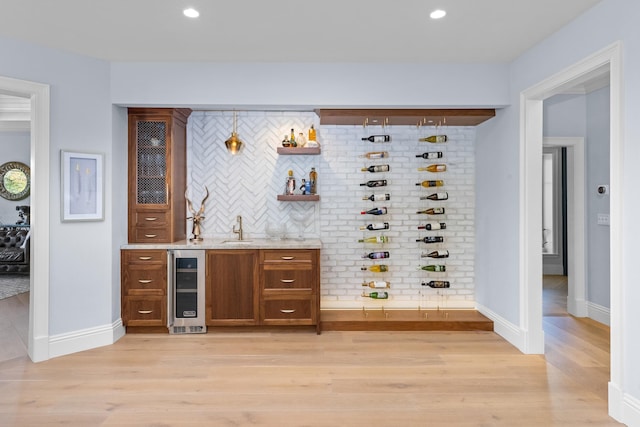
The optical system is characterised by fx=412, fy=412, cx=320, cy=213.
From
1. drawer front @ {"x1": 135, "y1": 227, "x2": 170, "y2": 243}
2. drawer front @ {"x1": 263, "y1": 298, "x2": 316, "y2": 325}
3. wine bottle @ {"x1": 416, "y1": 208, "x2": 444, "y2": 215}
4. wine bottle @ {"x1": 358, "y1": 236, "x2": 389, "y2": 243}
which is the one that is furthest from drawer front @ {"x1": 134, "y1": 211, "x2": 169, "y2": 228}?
wine bottle @ {"x1": 416, "y1": 208, "x2": 444, "y2": 215}

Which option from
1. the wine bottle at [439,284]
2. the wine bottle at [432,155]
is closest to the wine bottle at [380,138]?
the wine bottle at [432,155]

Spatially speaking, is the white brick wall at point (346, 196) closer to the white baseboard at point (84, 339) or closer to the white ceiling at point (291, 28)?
the white ceiling at point (291, 28)

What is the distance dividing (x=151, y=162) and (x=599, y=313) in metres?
5.11

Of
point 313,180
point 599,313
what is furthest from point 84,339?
point 599,313

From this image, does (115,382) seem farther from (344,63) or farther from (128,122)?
(344,63)

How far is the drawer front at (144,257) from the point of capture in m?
4.04

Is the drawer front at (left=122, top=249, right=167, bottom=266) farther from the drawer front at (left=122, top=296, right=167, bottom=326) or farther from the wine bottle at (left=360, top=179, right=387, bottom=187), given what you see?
A: the wine bottle at (left=360, top=179, right=387, bottom=187)

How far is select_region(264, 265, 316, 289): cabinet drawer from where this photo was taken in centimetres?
408

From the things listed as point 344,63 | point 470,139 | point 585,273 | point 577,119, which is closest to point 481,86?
point 470,139

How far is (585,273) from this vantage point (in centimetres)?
477

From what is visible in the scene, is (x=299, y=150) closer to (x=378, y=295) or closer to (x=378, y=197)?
(x=378, y=197)

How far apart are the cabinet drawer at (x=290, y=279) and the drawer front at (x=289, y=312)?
138 millimetres

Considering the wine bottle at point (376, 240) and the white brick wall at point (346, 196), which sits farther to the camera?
the white brick wall at point (346, 196)

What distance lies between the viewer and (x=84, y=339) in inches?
146
